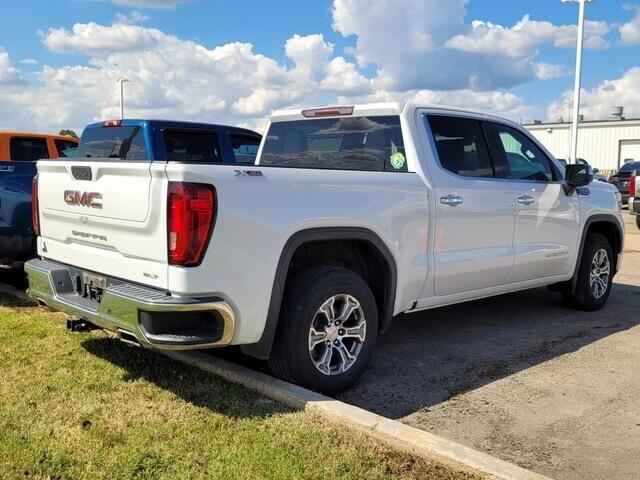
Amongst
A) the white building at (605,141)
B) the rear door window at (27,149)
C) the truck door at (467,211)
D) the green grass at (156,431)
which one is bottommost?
the green grass at (156,431)

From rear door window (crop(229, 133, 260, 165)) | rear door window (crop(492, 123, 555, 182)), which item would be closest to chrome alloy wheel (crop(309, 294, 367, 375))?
rear door window (crop(492, 123, 555, 182))

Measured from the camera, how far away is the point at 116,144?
25.2ft

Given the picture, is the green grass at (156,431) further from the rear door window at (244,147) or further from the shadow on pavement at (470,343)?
the rear door window at (244,147)

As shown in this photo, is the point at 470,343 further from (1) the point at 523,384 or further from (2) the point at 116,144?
(2) the point at 116,144

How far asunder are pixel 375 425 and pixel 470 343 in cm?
233

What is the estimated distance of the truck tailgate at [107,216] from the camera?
3.61 metres

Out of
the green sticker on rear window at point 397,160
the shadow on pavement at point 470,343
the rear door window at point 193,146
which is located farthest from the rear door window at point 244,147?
the green sticker on rear window at point 397,160

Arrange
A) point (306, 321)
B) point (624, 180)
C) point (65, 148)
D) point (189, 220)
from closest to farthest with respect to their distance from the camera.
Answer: point (189, 220) < point (306, 321) < point (65, 148) < point (624, 180)

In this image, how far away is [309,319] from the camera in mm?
4094

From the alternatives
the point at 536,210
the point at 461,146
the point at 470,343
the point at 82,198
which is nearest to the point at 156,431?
the point at 82,198

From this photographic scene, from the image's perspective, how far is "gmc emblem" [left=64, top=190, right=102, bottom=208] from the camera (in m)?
4.02

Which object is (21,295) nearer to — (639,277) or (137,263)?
(137,263)

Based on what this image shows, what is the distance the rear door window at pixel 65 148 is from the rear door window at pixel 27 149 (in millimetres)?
268

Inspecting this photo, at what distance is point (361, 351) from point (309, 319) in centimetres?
55
